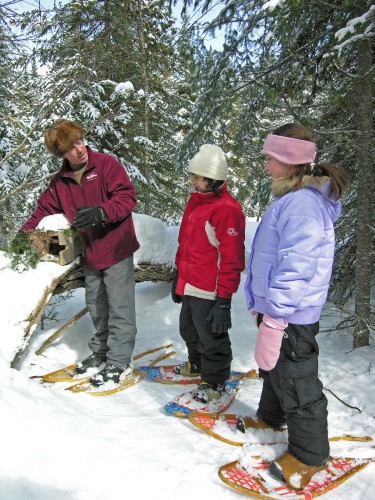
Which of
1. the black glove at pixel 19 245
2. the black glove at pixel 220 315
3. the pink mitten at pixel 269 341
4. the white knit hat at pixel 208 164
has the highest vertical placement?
the white knit hat at pixel 208 164

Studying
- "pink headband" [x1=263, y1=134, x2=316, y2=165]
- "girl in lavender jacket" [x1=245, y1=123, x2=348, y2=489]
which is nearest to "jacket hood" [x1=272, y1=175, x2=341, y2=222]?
"girl in lavender jacket" [x1=245, y1=123, x2=348, y2=489]

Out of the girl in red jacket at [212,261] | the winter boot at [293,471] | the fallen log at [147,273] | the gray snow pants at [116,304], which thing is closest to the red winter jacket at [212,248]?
the girl in red jacket at [212,261]

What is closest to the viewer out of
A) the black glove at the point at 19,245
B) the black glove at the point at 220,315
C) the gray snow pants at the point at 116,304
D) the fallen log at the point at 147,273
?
the black glove at the point at 220,315

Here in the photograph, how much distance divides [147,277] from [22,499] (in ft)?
12.8

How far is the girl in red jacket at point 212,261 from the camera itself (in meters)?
3.09

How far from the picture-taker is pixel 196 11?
4770mm

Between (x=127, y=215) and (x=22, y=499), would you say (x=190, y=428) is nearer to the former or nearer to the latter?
(x=22, y=499)

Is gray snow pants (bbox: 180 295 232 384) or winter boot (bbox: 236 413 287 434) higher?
gray snow pants (bbox: 180 295 232 384)

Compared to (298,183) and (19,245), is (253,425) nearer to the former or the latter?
(298,183)

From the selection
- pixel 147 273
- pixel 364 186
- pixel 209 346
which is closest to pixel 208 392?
pixel 209 346

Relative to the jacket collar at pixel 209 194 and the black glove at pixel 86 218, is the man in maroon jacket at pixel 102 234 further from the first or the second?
the jacket collar at pixel 209 194

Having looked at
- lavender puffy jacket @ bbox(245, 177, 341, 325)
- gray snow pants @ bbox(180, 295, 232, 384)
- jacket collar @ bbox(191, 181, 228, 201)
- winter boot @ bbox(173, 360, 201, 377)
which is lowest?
winter boot @ bbox(173, 360, 201, 377)

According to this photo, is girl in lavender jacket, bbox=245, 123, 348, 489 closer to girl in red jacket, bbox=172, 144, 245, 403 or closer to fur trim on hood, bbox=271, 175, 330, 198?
fur trim on hood, bbox=271, 175, 330, 198

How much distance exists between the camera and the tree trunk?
3.96 meters
